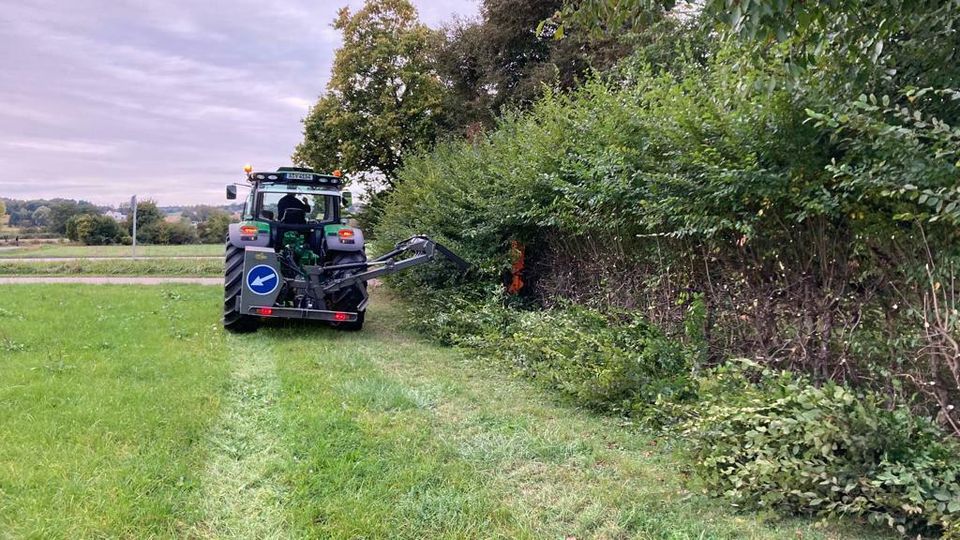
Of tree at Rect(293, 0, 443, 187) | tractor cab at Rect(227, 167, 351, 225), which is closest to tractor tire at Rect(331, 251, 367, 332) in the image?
tractor cab at Rect(227, 167, 351, 225)

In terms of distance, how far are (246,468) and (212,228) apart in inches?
1182

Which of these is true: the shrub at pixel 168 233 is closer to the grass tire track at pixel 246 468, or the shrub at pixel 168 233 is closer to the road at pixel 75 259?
the road at pixel 75 259

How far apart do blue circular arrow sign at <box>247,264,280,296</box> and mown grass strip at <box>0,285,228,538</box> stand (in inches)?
30.5

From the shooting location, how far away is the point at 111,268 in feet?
56.9

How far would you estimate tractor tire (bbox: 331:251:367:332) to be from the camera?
24.9 feet

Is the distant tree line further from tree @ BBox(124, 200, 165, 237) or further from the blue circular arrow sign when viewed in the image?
the blue circular arrow sign

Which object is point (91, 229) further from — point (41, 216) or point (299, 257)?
point (299, 257)

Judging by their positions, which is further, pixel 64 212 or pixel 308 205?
pixel 64 212

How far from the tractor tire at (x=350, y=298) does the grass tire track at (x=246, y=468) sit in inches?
90.1

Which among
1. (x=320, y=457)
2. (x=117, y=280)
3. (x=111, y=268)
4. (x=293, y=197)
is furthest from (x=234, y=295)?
(x=111, y=268)

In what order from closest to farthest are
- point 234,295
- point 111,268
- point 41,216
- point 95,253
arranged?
point 234,295 → point 111,268 → point 95,253 → point 41,216

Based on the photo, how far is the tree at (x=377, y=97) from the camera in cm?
1866

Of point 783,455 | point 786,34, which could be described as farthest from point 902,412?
point 786,34

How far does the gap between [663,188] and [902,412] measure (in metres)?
2.07
